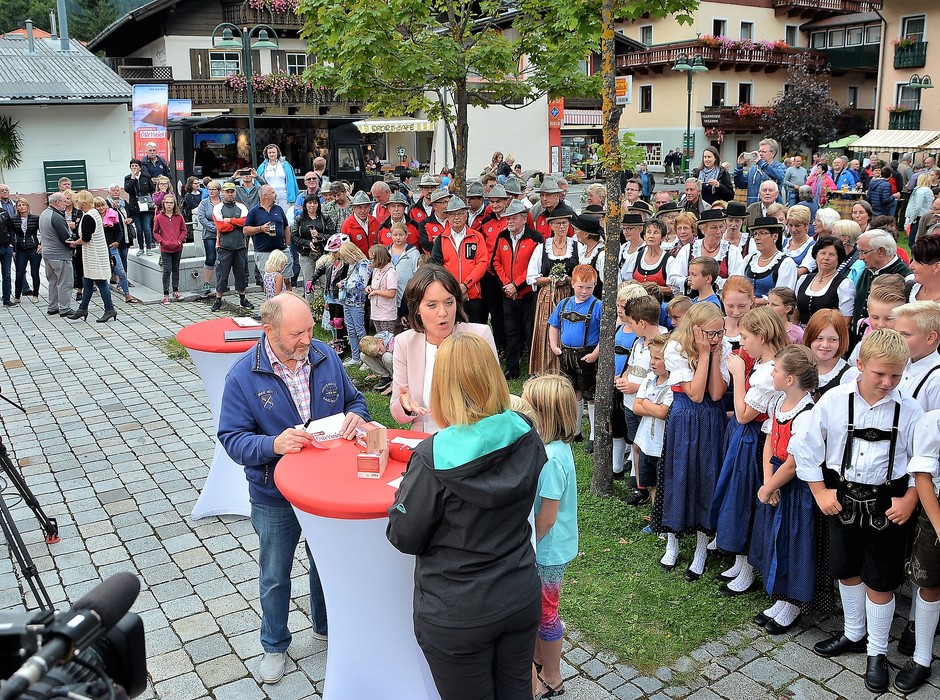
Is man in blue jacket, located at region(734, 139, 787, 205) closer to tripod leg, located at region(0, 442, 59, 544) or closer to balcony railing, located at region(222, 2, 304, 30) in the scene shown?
tripod leg, located at region(0, 442, 59, 544)

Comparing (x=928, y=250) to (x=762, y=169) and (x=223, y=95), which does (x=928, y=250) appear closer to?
(x=762, y=169)

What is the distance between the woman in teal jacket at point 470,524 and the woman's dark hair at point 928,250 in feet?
12.3

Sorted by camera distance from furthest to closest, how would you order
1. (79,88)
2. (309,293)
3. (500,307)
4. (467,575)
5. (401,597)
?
(79,88), (309,293), (500,307), (401,597), (467,575)

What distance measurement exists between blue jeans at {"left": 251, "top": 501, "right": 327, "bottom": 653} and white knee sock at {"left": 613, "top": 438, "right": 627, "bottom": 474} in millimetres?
3223

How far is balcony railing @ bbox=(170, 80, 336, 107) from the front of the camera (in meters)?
36.1

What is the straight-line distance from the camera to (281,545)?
418 centimetres

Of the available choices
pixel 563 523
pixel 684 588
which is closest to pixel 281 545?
pixel 563 523

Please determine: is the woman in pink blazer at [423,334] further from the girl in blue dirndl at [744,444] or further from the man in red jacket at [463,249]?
the man in red jacket at [463,249]

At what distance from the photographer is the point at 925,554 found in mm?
4039

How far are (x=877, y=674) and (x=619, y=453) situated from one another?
2873mm

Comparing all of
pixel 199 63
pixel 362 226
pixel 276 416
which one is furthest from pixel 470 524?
pixel 199 63

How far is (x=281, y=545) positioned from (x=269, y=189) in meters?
9.58

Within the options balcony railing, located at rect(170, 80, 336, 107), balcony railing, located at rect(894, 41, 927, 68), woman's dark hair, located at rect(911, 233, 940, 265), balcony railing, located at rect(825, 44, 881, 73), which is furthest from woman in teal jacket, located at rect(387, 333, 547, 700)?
balcony railing, located at rect(825, 44, 881, 73)

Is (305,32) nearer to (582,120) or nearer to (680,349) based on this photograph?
(680,349)
